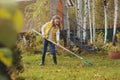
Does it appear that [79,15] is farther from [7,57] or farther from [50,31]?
[7,57]

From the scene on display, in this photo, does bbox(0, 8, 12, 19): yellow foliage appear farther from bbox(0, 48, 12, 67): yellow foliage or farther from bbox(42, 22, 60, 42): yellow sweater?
bbox(42, 22, 60, 42): yellow sweater

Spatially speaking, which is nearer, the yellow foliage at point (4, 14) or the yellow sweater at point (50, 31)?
the yellow foliage at point (4, 14)

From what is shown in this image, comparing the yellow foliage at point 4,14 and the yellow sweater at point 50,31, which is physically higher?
the yellow foliage at point 4,14

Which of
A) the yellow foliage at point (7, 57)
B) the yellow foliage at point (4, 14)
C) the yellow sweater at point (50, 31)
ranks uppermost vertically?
the yellow foliage at point (4, 14)

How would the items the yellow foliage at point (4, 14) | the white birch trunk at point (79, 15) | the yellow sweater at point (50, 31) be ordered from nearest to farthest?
the yellow foliage at point (4, 14) < the yellow sweater at point (50, 31) < the white birch trunk at point (79, 15)

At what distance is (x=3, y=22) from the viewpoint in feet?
2.55

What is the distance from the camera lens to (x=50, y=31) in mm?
13398

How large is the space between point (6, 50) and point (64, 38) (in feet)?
60.4

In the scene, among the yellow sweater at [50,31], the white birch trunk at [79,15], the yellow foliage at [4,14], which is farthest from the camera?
the white birch trunk at [79,15]

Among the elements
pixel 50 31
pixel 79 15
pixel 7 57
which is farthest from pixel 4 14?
pixel 79 15

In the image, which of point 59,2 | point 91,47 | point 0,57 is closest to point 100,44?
Answer: point 91,47

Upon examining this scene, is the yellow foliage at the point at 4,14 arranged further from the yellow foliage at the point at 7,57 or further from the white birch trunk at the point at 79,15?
the white birch trunk at the point at 79,15

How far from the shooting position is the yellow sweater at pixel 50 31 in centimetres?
1330

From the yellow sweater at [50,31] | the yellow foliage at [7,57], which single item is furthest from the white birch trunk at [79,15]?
the yellow foliage at [7,57]
